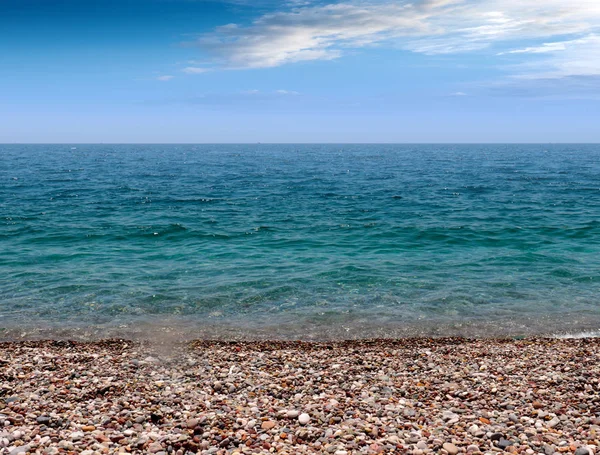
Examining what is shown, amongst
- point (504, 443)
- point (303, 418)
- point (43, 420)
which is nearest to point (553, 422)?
point (504, 443)

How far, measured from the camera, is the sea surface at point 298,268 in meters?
15.9

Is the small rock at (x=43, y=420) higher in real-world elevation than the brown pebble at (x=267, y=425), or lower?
higher

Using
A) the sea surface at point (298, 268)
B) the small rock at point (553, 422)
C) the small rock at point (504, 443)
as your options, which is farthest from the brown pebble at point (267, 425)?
the sea surface at point (298, 268)

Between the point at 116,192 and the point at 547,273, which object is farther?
the point at 116,192

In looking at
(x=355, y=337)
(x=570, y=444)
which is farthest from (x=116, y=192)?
(x=570, y=444)

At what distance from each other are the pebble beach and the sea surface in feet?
7.00

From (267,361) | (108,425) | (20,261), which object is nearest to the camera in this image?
(108,425)

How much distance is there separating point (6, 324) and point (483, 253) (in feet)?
69.1

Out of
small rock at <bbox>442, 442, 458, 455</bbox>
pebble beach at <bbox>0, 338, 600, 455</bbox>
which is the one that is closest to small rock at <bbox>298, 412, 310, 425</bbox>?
pebble beach at <bbox>0, 338, 600, 455</bbox>

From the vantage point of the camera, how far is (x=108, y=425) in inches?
351

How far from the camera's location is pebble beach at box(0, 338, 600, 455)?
27.2ft

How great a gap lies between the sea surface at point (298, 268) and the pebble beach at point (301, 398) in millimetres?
2134

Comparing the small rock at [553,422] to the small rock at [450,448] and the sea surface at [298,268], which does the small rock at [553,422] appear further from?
the sea surface at [298,268]

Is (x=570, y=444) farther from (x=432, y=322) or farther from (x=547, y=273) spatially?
(x=547, y=273)
